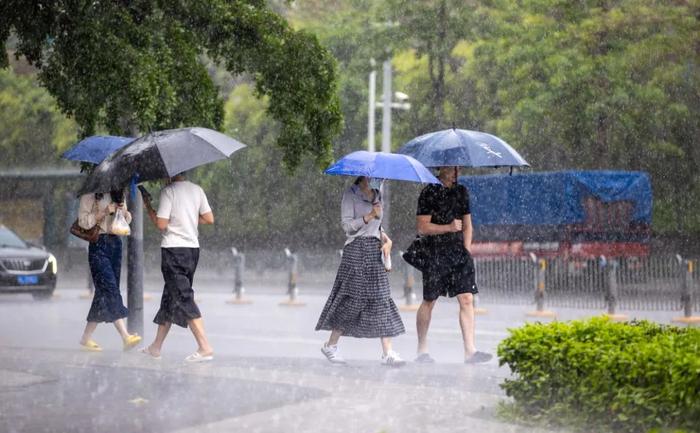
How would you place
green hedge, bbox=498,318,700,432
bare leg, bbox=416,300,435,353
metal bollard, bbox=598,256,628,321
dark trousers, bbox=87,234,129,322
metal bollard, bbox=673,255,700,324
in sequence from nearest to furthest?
green hedge, bbox=498,318,700,432
bare leg, bbox=416,300,435,353
dark trousers, bbox=87,234,129,322
metal bollard, bbox=673,255,700,324
metal bollard, bbox=598,256,628,321

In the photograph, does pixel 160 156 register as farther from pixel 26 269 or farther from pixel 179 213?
pixel 26 269

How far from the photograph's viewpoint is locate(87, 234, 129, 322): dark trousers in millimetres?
11211

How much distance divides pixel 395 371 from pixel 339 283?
98 cm

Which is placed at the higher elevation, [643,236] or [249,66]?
[249,66]

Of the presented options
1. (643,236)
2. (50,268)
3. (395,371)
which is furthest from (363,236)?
(643,236)

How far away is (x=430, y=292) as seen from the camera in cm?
1034

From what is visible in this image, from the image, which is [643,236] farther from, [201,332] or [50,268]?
[201,332]

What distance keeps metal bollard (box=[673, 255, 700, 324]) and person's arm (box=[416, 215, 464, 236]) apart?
875 centimetres

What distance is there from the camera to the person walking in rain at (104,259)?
1123 centimetres

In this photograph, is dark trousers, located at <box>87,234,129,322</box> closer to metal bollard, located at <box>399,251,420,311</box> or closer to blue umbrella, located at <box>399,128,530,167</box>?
blue umbrella, located at <box>399,128,530,167</box>

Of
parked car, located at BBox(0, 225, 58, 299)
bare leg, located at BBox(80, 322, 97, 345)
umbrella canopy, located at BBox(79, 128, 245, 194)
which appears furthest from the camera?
parked car, located at BBox(0, 225, 58, 299)

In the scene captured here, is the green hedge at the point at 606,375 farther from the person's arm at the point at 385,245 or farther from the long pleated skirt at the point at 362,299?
the person's arm at the point at 385,245

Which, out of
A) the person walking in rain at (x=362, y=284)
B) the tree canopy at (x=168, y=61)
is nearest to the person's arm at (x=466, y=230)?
the person walking in rain at (x=362, y=284)

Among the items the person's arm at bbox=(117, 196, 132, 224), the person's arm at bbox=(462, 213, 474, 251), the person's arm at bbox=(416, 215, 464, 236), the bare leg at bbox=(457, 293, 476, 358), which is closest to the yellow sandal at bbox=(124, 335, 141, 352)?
the person's arm at bbox=(117, 196, 132, 224)
